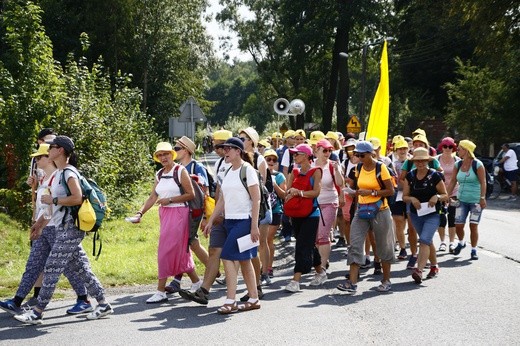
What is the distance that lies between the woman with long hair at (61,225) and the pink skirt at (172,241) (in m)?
1.09

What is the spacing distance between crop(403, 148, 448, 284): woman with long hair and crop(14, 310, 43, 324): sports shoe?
4.68 meters

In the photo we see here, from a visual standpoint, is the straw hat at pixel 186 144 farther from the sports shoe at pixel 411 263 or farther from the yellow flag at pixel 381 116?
the yellow flag at pixel 381 116

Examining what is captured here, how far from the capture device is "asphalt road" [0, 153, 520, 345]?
7270 mm

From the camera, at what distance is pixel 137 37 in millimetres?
38156

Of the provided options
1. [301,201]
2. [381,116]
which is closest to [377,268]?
[301,201]

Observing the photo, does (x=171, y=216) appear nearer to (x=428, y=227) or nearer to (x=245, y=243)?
(x=245, y=243)

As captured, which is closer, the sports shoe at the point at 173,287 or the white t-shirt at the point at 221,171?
the white t-shirt at the point at 221,171

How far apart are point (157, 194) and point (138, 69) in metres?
28.9

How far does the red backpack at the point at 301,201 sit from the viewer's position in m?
9.82

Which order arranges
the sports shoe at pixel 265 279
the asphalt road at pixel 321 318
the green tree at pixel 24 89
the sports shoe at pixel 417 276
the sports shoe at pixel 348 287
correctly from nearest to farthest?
the asphalt road at pixel 321 318, the sports shoe at pixel 348 287, the sports shoe at pixel 417 276, the sports shoe at pixel 265 279, the green tree at pixel 24 89

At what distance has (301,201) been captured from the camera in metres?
9.87

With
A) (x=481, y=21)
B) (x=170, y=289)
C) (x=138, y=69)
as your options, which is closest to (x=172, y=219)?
(x=170, y=289)

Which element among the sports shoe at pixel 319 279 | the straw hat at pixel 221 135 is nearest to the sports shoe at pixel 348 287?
the sports shoe at pixel 319 279

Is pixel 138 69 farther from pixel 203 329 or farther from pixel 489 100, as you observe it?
pixel 203 329
